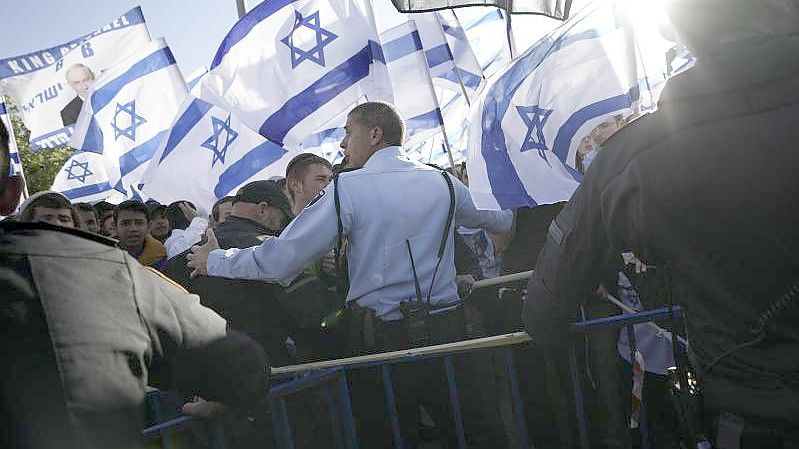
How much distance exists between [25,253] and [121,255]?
0.19 metres

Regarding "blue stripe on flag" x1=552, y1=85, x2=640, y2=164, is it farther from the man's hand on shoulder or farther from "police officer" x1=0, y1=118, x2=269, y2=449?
"police officer" x1=0, y1=118, x2=269, y2=449

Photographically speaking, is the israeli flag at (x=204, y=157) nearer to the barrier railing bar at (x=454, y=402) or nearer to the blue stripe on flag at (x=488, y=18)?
the blue stripe on flag at (x=488, y=18)

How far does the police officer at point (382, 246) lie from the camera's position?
315 centimetres

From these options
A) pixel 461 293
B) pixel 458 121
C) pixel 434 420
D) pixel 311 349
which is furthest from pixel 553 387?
pixel 458 121

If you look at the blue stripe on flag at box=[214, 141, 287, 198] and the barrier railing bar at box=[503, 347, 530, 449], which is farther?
the blue stripe on flag at box=[214, 141, 287, 198]

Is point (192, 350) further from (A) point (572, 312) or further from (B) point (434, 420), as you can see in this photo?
(B) point (434, 420)

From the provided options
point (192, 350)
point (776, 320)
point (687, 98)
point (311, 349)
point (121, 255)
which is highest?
point (687, 98)

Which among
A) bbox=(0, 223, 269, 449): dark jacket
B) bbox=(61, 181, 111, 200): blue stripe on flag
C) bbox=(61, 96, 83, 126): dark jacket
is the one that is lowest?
bbox=(0, 223, 269, 449): dark jacket

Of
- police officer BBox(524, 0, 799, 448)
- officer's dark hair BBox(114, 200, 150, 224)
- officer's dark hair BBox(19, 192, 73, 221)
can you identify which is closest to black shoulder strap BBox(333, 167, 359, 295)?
police officer BBox(524, 0, 799, 448)

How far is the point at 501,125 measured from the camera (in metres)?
4.48

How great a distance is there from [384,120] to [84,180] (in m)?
7.62

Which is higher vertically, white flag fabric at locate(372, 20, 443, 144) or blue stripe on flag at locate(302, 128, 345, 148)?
white flag fabric at locate(372, 20, 443, 144)

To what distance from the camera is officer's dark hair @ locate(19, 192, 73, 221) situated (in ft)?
15.8

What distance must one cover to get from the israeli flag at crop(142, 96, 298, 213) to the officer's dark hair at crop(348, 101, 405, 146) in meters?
2.97
